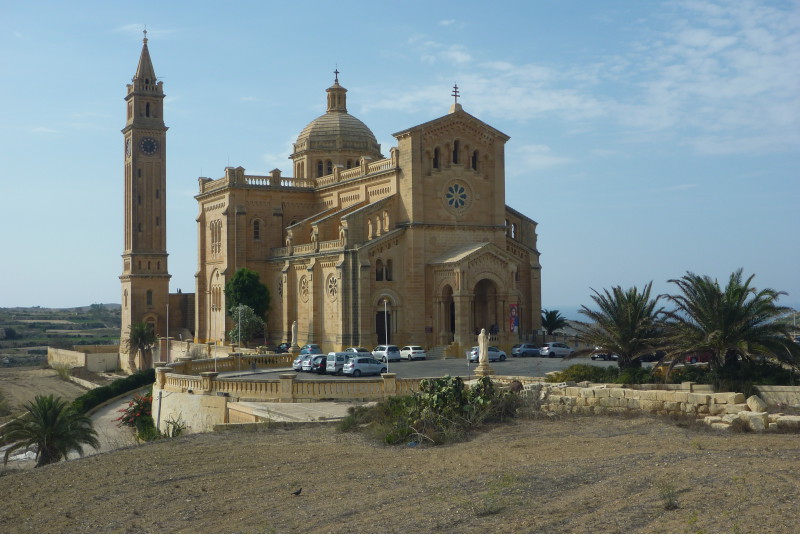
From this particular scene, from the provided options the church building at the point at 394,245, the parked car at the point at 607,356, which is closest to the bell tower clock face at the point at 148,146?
the church building at the point at 394,245

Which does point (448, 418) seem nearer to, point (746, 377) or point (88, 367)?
point (746, 377)

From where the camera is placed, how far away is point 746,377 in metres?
25.2

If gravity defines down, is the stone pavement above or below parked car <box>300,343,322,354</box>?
below

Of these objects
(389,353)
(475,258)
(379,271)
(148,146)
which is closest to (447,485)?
(389,353)

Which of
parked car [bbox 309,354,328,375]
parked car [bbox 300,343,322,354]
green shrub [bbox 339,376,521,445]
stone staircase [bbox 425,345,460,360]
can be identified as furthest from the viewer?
stone staircase [bbox 425,345,460,360]

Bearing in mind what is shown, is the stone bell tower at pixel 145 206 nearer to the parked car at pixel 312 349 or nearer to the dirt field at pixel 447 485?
the parked car at pixel 312 349

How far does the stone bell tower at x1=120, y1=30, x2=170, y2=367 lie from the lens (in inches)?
2955

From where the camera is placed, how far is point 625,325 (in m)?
29.4

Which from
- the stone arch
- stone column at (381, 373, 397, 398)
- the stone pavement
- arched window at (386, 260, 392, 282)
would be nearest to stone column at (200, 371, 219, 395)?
the stone pavement

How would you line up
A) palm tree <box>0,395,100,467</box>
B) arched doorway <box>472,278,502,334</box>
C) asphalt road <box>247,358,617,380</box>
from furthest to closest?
1. arched doorway <box>472,278,502,334</box>
2. asphalt road <box>247,358,617,380</box>
3. palm tree <box>0,395,100,467</box>

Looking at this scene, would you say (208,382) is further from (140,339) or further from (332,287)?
(140,339)

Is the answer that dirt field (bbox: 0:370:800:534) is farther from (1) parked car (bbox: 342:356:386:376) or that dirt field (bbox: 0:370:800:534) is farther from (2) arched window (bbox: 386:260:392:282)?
(2) arched window (bbox: 386:260:392:282)

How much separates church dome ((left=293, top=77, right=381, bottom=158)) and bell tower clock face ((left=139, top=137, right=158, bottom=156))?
43.5ft

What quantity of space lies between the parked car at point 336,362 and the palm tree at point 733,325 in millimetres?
16520
